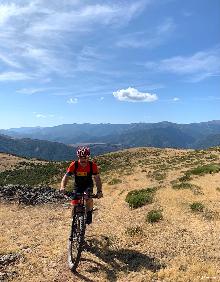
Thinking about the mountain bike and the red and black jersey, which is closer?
the mountain bike

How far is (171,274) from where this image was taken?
1134 centimetres

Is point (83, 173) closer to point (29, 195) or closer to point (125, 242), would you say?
point (125, 242)

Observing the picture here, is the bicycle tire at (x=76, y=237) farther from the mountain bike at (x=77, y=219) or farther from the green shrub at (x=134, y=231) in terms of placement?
the green shrub at (x=134, y=231)

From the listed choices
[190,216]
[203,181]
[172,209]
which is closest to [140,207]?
[172,209]

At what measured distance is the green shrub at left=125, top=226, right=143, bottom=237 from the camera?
1571 centimetres

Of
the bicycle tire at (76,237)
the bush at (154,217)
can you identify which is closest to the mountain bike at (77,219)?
the bicycle tire at (76,237)

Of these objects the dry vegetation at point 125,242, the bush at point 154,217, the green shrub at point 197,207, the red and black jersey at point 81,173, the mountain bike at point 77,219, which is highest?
the red and black jersey at point 81,173

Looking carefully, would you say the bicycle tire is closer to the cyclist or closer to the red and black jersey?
the cyclist

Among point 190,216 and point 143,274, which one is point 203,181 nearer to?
point 190,216

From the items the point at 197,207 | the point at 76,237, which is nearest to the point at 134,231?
the point at 76,237

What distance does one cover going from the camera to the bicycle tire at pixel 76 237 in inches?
481

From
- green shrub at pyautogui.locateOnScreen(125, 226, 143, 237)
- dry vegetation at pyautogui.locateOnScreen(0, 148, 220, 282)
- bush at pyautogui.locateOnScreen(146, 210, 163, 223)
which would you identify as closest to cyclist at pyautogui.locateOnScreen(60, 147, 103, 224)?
dry vegetation at pyautogui.locateOnScreen(0, 148, 220, 282)

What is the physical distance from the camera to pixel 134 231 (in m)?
15.9

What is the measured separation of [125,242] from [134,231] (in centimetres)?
105
